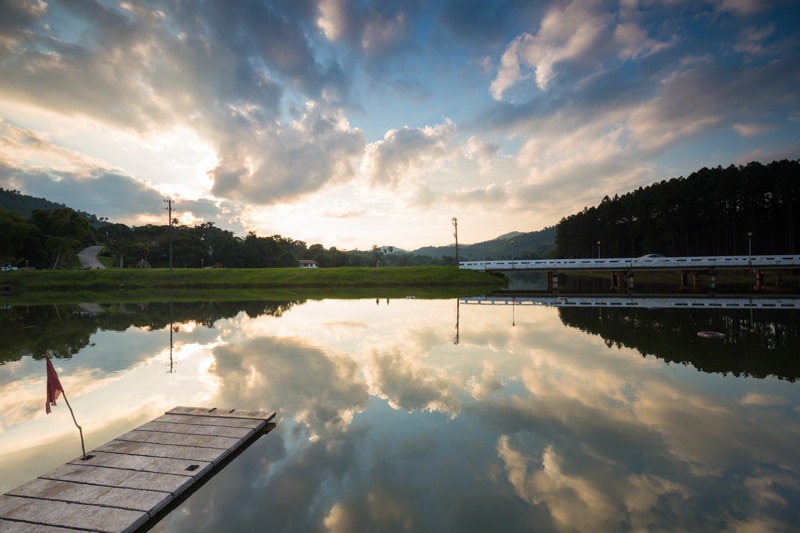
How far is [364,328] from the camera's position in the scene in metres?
24.1

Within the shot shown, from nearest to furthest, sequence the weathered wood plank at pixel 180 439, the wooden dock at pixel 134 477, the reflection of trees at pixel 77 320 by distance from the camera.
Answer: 1. the wooden dock at pixel 134 477
2. the weathered wood plank at pixel 180 439
3. the reflection of trees at pixel 77 320

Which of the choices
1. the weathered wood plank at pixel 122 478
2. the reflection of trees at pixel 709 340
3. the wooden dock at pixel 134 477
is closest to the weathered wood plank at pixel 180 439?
the wooden dock at pixel 134 477

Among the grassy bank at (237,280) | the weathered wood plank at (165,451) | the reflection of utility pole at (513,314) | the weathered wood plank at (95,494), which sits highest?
the grassy bank at (237,280)

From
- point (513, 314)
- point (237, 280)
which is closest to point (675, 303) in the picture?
point (513, 314)

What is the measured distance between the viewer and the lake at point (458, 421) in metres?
6.40

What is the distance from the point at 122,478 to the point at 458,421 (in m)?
7.49

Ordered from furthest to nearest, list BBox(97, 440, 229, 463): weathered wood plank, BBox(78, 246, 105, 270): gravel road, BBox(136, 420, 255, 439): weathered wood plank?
BBox(78, 246, 105, 270): gravel road → BBox(136, 420, 255, 439): weathered wood plank → BBox(97, 440, 229, 463): weathered wood plank

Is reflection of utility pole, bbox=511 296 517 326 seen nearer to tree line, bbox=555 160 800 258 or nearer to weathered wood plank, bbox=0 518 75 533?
weathered wood plank, bbox=0 518 75 533

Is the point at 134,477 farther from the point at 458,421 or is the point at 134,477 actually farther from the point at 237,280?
the point at 237,280

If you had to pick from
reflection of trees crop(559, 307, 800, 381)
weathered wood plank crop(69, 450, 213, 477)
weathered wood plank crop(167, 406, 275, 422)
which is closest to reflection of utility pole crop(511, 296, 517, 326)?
reflection of trees crop(559, 307, 800, 381)

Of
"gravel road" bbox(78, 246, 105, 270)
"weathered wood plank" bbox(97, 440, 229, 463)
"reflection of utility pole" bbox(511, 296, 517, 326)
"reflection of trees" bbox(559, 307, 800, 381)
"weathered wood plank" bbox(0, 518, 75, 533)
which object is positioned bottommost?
"reflection of trees" bbox(559, 307, 800, 381)

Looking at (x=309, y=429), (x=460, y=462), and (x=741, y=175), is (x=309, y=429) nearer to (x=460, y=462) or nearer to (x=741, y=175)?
(x=460, y=462)

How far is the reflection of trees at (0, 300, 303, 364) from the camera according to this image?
20031mm

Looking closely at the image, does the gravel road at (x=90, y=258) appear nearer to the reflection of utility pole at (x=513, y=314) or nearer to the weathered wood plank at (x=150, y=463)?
the reflection of utility pole at (x=513, y=314)
